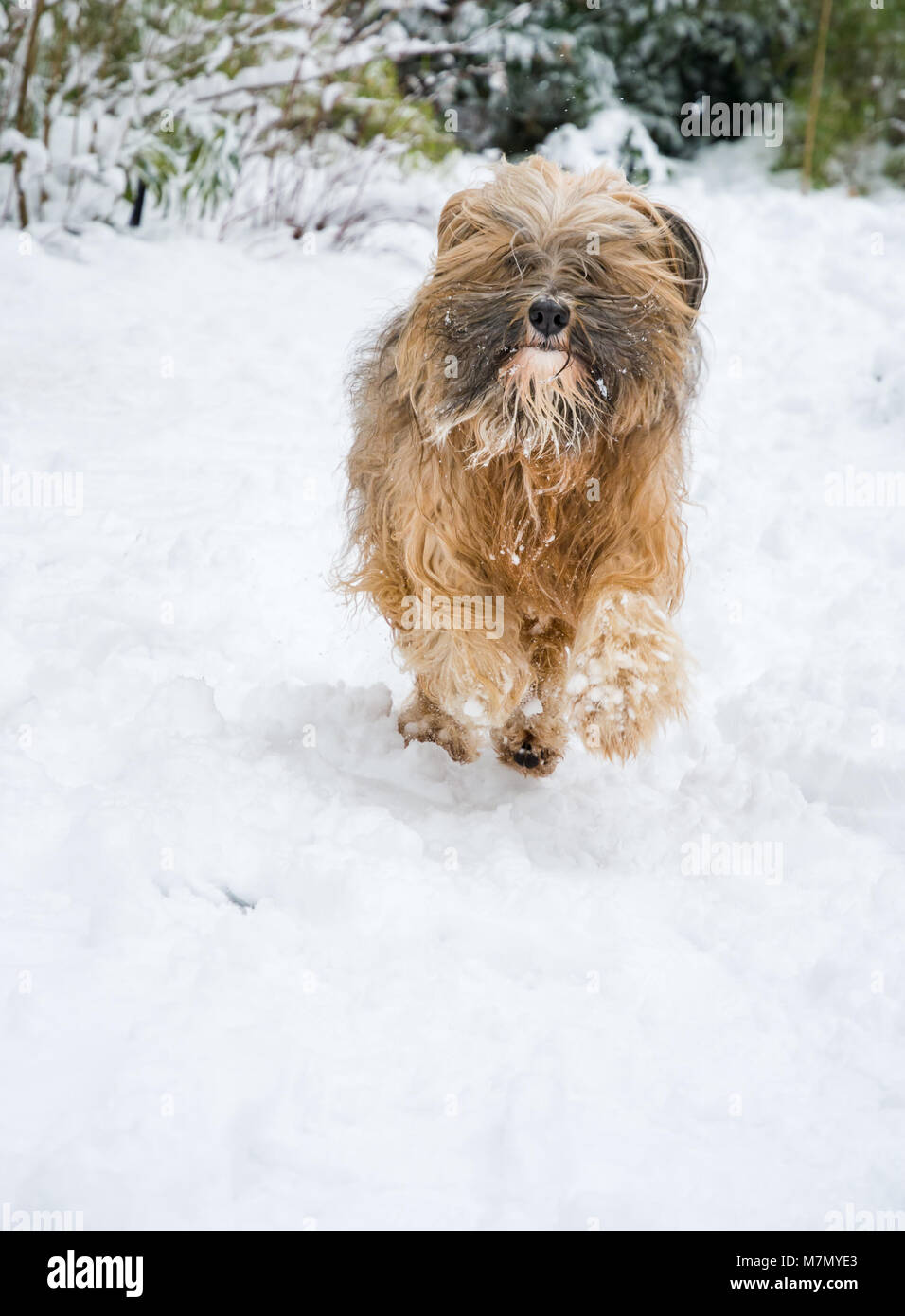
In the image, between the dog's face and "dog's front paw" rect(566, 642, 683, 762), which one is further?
"dog's front paw" rect(566, 642, 683, 762)

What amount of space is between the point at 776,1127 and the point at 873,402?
235 inches

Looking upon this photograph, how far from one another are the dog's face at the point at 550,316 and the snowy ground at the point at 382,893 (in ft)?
4.02

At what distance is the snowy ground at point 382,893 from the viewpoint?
2.26 m

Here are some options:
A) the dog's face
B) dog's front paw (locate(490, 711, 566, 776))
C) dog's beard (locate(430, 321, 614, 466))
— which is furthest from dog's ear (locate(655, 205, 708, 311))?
dog's front paw (locate(490, 711, 566, 776))

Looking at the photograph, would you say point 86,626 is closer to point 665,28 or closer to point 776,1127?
point 776,1127

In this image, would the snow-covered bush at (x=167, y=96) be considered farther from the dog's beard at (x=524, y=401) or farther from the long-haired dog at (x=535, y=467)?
the dog's beard at (x=524, y=401)

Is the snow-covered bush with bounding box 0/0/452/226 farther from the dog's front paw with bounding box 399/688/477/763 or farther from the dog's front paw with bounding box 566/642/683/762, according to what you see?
the dog's front paw with bounding box 566/642/683/762

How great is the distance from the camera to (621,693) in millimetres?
3662

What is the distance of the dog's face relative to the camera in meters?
3.11

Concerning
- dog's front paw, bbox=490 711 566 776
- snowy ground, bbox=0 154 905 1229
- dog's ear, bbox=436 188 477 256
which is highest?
dog's ear, bbox=436 188 477 256

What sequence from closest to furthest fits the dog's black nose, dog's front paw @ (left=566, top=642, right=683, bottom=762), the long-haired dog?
the dog's black nose → the long-haired dog → dog's front paw @ (left=566, top=642, right=683, bottom=762)

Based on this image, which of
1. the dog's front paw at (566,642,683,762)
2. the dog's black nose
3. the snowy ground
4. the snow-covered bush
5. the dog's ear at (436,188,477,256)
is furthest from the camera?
the snow-covered bush

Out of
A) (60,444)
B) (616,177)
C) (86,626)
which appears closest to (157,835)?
(86,626)

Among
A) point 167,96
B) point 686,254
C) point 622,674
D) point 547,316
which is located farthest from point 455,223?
point 167,96
